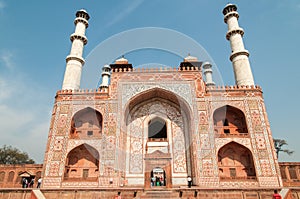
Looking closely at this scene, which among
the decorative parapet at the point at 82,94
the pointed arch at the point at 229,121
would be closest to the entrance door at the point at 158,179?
the pointed arch at the point at 229,121

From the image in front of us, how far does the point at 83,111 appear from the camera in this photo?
15672 millimetres

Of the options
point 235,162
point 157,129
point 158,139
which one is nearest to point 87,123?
point 158,139

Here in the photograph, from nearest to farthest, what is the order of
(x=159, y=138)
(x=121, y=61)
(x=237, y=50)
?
1. (x=159, y=138)
2. (x=237, y=50)
3. (x=121, y=61)

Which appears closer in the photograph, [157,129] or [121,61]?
[157,129]

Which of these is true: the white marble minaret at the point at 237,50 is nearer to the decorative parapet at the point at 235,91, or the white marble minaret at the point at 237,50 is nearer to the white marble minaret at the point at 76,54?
the decorative parapet at the point at 235,91

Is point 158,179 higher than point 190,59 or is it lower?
lower

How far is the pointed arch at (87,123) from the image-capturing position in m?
15.5

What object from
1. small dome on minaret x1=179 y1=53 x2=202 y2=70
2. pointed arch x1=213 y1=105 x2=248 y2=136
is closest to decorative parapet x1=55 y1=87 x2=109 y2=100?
small dome on minaret x1=179 y1=53 x2=202 y2=70

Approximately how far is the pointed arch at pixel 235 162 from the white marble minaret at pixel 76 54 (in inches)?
472

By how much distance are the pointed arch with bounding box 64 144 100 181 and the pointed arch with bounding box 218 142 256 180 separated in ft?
27.0

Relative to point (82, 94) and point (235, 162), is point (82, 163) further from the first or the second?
point (235, 162)

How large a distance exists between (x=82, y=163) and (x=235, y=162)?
1023cm

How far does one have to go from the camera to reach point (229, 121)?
1568 centimetres

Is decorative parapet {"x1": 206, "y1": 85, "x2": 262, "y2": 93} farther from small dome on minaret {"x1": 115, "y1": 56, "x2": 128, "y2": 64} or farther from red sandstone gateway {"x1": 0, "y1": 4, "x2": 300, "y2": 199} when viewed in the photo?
small dome on minaret {"x1": 115, "y1": 56, "x2": 128, "y2": 64}
